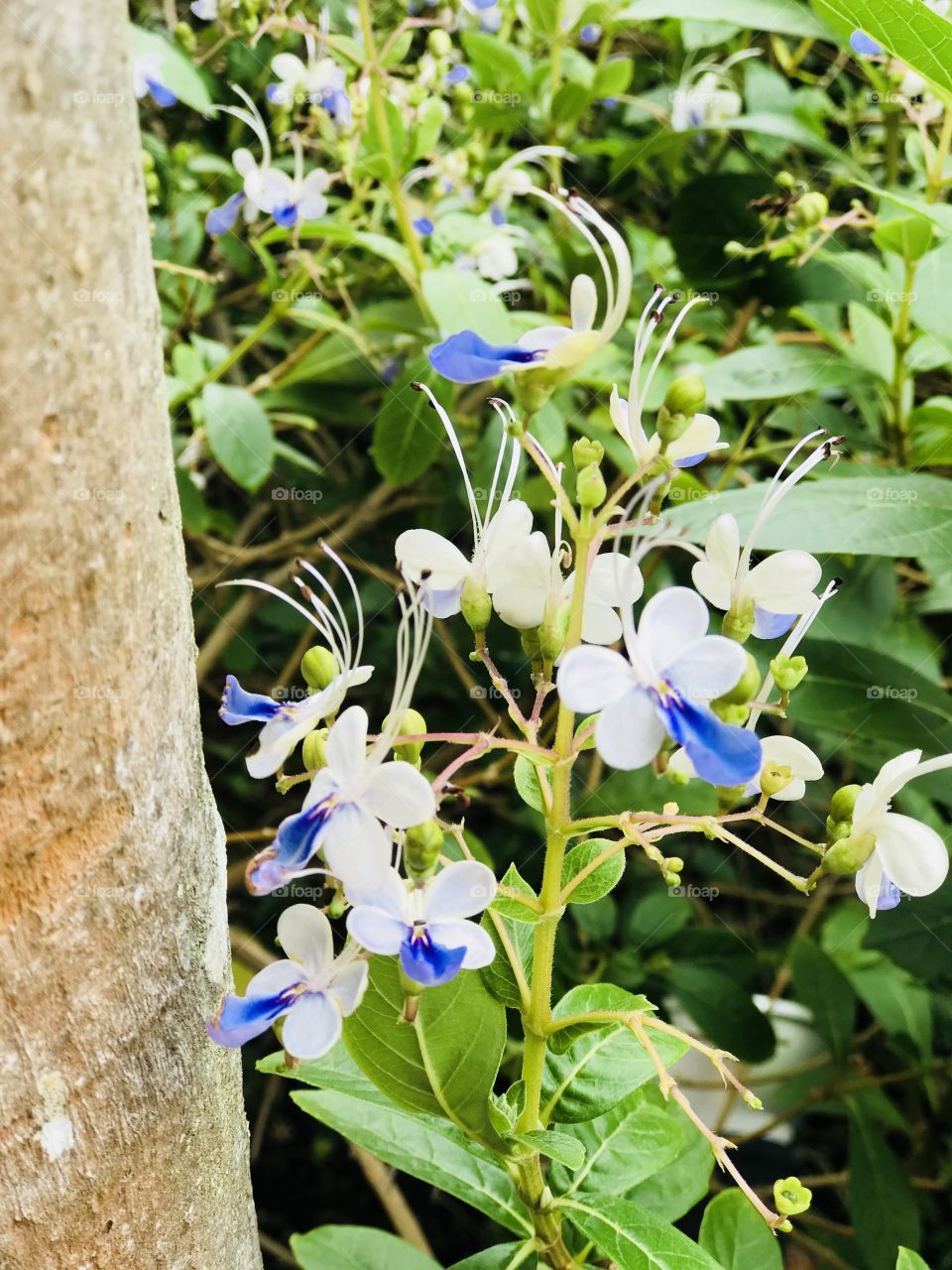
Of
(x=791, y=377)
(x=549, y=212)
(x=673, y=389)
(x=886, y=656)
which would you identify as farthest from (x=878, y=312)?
(x=673, y=389)

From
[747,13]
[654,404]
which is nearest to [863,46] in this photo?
[747,13]

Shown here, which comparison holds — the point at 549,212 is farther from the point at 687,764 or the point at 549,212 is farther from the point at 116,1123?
the point at 116,1123

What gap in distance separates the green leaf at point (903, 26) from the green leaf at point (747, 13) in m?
0.25

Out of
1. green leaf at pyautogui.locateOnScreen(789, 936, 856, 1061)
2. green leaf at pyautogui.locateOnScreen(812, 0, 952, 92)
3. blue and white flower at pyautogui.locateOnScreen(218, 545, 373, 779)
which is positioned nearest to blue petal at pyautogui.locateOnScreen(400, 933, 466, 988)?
blue and white flower at pyautogui.locateOnScreen(218, 545, 373, 779)

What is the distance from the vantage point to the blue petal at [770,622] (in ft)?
2.12

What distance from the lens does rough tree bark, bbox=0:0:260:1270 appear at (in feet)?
1.47

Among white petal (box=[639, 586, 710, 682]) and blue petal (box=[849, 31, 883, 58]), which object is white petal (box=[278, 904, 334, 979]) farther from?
blue petal (box=[849, 31, 883, 58])

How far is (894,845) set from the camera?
0.60 m

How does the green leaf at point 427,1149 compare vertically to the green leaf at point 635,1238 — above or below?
below

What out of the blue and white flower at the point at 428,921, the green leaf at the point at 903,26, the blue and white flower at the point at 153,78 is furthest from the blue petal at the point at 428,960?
the blue and white flower at the point at 153,78

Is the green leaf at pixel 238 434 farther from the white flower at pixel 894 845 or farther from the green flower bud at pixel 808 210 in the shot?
the white flower at pixel 894 845

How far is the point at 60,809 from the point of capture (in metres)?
0.51

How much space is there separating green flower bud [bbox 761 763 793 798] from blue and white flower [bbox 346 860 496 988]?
15 cm

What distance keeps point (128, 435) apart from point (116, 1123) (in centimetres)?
32
